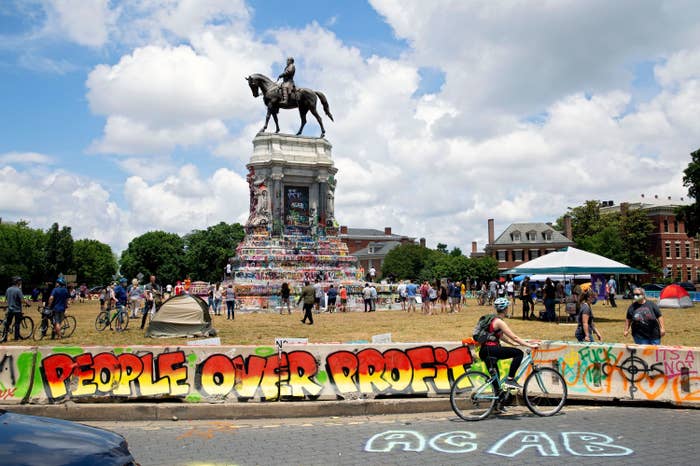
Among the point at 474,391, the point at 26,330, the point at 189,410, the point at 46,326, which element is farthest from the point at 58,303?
the point at 474,391

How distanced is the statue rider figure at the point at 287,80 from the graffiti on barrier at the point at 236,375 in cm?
3085

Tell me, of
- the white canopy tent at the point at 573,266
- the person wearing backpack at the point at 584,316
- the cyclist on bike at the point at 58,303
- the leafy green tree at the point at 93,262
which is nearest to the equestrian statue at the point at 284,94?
the white canopy tent at the point at 573,266

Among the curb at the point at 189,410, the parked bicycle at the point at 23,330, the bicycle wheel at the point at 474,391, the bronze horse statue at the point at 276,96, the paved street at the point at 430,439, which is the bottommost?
the paved street at the point at 430,439

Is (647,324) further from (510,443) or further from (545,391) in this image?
(510,443)

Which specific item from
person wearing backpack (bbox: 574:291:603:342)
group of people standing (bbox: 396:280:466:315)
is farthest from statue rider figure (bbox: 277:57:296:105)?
person wearing backpack (bbox: 574:291:603:342)

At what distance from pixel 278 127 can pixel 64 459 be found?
3651 cm

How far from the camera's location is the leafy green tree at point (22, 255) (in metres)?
71.5

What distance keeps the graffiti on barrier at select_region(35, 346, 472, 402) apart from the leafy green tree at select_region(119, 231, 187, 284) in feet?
286

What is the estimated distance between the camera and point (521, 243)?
101 meters

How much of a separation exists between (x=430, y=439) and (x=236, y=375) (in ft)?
12.1

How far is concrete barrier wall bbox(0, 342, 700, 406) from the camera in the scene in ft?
33.3

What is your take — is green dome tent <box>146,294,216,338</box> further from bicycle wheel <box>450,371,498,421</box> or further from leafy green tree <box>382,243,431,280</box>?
leafy green tree <box>382,243,431,280</box>

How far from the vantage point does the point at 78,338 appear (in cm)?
1938

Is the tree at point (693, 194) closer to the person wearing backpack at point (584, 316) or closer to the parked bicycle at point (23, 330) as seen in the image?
the person wearing backpack at point (584, 316)
